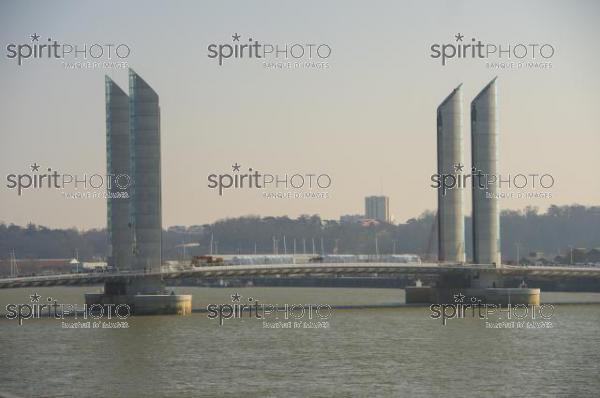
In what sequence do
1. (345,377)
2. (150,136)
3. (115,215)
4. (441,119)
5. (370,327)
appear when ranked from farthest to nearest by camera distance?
1. (441,119)
2. (115,215)
3. (150,136)
4. (370,327)
5. (345,377)

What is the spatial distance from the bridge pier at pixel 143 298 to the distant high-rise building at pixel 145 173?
3.75 ft

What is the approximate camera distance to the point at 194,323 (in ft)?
266

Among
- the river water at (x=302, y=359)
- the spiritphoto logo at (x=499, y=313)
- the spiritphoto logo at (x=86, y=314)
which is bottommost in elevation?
the river water at (x=302, y=359)

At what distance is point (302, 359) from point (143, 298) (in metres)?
31.9

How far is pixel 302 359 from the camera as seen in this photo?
59938 mm

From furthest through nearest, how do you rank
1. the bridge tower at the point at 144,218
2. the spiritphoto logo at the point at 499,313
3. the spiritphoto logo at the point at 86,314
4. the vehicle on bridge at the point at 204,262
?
the vehicle on bridge at the point at 204,262 → the bridge tower at the point at 144,218 → the spiritphoto logo at the point at 86,314 → the spiritphoto logo at the point at 499,313

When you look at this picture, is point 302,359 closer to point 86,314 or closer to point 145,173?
point 86,314

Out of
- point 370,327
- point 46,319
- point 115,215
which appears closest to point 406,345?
point 370,327

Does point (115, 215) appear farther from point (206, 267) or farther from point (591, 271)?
point (591, 271)

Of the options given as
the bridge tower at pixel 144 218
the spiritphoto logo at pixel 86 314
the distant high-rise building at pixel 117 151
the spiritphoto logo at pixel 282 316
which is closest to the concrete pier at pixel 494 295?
the spiritphoto logo at pixel 282 316

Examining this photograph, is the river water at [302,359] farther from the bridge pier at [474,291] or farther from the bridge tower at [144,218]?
the bridge pier at [474,291]

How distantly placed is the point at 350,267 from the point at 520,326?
2025cm

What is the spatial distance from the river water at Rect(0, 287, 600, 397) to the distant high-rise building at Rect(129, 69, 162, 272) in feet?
35.0

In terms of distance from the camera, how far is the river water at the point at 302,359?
165 feet
